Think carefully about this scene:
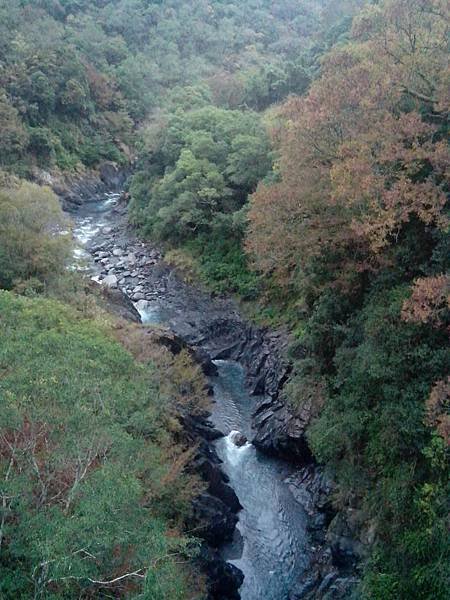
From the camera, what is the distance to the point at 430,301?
1338 centimetres

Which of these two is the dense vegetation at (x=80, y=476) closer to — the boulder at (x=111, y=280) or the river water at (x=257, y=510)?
the river water at (x=257, y=510)

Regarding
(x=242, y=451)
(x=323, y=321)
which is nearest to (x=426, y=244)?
(x=323, y=321)

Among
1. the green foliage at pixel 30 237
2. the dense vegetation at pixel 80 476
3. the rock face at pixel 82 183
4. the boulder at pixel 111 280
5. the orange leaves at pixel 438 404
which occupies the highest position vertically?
the orange leaves at pixel 438 404

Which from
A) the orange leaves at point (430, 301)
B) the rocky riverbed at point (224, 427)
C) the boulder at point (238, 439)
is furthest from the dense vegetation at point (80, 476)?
the orange leaves at point (430, 301)

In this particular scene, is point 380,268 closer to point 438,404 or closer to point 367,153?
point 367,153

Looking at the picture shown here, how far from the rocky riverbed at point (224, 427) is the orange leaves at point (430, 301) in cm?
694

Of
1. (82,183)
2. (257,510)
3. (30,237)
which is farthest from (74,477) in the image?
(82,183)

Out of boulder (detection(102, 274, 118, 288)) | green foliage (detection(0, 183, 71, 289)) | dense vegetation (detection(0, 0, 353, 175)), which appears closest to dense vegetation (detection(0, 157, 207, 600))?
green foliage (detection(0, 183, 71, 289))

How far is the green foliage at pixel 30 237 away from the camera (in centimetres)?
2292

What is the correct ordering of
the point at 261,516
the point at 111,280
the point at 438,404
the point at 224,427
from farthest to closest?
1. the point at 111,280
2. the point at 224,427
3. the point at 261,516
4. the point at 438,404

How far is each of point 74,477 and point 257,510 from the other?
10.7 metres

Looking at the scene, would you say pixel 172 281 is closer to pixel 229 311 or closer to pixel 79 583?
pixel 229 311

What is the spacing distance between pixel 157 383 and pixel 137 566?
8.59 m

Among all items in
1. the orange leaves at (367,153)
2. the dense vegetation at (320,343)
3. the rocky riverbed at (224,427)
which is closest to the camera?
the dense vegetation at (320,343)
